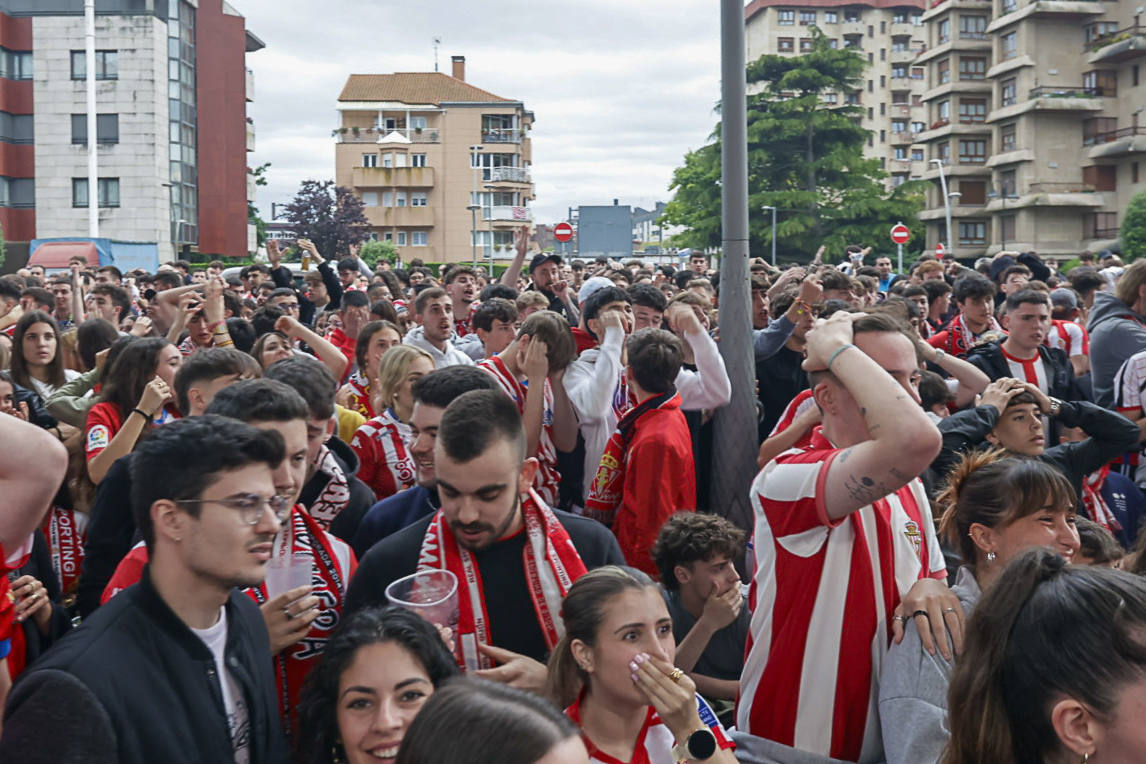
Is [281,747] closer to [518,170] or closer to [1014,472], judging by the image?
[1014,472]

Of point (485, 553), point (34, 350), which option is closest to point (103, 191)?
point (34, 350)

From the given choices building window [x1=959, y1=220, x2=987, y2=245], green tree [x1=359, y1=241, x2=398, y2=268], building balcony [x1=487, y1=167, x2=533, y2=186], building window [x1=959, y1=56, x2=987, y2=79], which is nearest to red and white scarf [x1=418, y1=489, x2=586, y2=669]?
green tree [x1=359, y1=241, x2=398, y2=268]

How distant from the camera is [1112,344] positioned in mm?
7164

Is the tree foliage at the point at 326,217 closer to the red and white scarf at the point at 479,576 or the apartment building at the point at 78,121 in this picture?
the apartment building at the point at 78,121

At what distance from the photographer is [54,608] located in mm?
3643

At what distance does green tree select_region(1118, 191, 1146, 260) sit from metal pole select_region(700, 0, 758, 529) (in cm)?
4871

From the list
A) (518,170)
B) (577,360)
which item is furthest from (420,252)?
(577,360)

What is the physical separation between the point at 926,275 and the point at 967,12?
66.0 m

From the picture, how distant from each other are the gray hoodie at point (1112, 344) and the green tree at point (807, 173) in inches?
2048

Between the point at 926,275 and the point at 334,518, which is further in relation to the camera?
the point at 926,275

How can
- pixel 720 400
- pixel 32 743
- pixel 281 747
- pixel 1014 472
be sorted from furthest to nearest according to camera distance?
pixel 720 400 < pixel 1014 472 < pixel 281 747 < pixel 32 743

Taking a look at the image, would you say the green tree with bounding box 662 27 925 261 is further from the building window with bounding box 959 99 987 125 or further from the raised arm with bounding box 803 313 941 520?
the raised arm with bounding box 803 313 941 520

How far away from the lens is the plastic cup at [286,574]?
3.46 m

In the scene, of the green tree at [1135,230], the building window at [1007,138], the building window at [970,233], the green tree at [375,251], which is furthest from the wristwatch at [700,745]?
the building window at [970,233]
